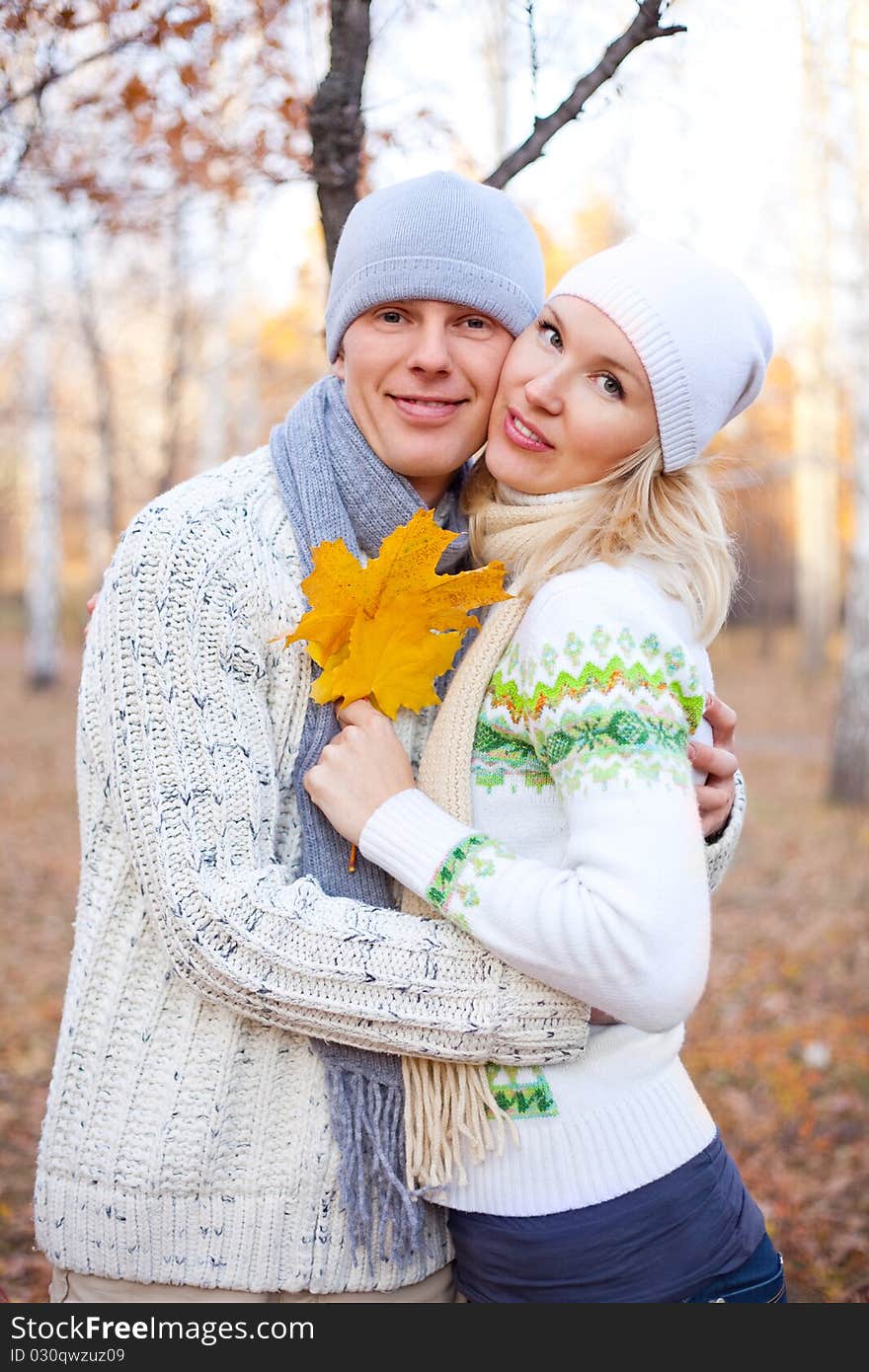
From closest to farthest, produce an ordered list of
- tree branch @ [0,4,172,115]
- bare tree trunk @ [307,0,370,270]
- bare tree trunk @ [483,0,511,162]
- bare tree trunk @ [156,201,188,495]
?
bare tree trunk @ [307,0,370,270] < tree branch @ [0,4,172,115] < bare tree trunk @ [483,0,511,162] < bare tree trunk @ [156,201,188,495]

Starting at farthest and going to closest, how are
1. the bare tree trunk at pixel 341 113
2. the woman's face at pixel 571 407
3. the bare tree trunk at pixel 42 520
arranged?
1. the bare tree trunk at pixel 42 520
2. the bare tree trunk at pixel 341 113
3. the woman's face at pixel 571 407

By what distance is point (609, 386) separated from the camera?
6.41 ft

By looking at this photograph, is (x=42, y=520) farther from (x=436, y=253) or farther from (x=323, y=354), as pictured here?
(x=436, y=253)

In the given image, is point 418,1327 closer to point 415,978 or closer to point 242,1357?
point 242,1357

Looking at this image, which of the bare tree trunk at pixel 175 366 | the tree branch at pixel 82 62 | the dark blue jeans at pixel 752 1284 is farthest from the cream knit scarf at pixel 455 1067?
the bare tree trunk at pixel 175 366

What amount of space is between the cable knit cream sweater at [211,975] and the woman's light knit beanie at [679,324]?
70 centimetres

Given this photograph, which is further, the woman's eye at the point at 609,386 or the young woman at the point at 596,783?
the woman's eye at the point at 609,386

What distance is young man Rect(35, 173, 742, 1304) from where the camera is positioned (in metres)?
1.68

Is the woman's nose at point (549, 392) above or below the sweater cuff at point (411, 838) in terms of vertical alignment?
above

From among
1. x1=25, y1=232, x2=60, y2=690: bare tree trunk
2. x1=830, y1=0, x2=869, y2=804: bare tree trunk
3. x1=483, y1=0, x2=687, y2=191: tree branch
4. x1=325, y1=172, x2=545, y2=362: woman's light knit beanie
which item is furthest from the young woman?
x1=25, y1=232, x2=60, y2=690: bare tree trunk

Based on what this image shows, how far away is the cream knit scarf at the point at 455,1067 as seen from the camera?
1.76 m

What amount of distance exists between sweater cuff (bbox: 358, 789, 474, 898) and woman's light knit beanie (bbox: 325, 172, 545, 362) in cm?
89

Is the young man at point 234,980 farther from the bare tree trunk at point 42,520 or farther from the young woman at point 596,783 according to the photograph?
the bare tree trunk at point 42,520

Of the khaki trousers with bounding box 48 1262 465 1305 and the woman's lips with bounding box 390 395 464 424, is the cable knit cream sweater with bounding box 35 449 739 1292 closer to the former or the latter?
the khaki trousers with bounding box 48 1262 465 1305
